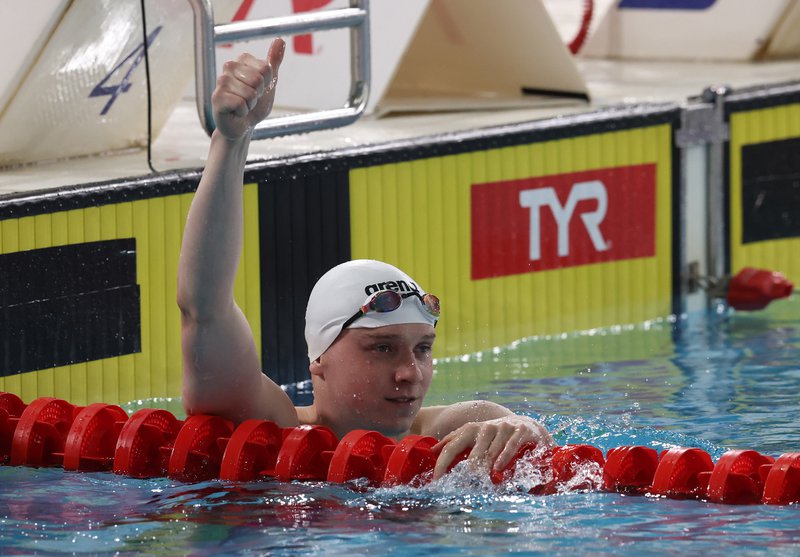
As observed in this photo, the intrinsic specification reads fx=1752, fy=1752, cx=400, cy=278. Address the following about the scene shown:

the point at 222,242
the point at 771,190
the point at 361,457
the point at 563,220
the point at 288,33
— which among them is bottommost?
the point at 361,457

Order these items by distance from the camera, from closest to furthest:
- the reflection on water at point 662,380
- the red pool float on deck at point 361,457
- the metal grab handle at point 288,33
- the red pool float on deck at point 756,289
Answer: the red pool float on deck at point 361,457 < the reflection on water at point 662,380 < the metal grab handle at point 288,33 < the red pool float on deck at point 756,289

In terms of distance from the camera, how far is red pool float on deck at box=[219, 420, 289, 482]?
→ 3.49 m

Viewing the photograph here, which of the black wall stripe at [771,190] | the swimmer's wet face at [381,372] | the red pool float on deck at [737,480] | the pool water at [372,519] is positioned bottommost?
the pool water at [372,519]

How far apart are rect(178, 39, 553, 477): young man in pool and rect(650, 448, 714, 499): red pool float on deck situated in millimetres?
241

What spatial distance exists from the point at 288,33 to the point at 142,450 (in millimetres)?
1799

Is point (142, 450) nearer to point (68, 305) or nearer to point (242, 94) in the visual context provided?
point (242, 94)

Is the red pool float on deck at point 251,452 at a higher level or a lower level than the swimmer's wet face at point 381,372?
lower

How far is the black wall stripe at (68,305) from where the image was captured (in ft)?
15.3

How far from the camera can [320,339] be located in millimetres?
3631

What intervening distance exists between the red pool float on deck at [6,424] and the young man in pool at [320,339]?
50cm

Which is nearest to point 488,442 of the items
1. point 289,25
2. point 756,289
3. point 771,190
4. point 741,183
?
point 289,25

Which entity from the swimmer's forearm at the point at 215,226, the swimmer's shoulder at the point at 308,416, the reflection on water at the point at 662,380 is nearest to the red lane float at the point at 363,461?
the swimmer's shoulder at the point at 308,416

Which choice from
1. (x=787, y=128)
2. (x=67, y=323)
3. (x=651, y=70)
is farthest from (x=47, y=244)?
(x=651, y=70)

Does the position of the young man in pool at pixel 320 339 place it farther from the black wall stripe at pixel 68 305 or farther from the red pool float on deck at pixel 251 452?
the black wall stripe at pixel 68 305
